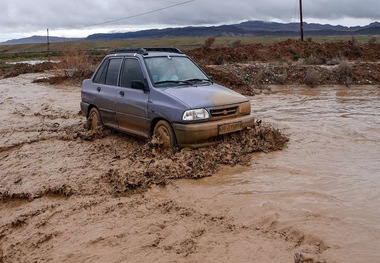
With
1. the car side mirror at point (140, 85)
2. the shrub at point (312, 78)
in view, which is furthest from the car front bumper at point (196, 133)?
the shrub at point (312, 78)

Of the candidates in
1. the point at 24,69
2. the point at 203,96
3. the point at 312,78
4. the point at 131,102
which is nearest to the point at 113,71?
the point at 131,102

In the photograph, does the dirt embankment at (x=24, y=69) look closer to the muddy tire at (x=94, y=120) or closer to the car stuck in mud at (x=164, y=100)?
the muddy tire at (x=94, y=120)

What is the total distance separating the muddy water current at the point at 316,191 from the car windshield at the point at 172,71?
188 centimetres

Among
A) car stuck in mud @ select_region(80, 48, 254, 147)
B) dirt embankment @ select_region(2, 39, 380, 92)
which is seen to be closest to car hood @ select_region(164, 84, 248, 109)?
car stuck in mud @ select_region(80, 48, 254, 147)

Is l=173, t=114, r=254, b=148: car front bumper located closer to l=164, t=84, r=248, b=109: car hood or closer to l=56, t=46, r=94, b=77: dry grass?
l=164, t=84, r=248, b=109: car hood

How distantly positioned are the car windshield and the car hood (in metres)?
0.28

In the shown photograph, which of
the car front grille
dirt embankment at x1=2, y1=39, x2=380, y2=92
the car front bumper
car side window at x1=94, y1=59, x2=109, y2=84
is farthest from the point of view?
dirt embankment at x1=2, y1=39, x2=380, y2=92

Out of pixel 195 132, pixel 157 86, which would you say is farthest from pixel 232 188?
pixel 157 86

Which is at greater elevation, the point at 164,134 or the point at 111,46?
the point at 111,46

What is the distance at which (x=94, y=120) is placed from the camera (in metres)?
8.71

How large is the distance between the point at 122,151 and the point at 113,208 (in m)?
2.55

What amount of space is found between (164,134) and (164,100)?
0.57 m

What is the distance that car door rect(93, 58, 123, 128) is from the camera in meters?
7.82

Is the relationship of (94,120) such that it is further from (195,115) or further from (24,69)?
(24,69)
